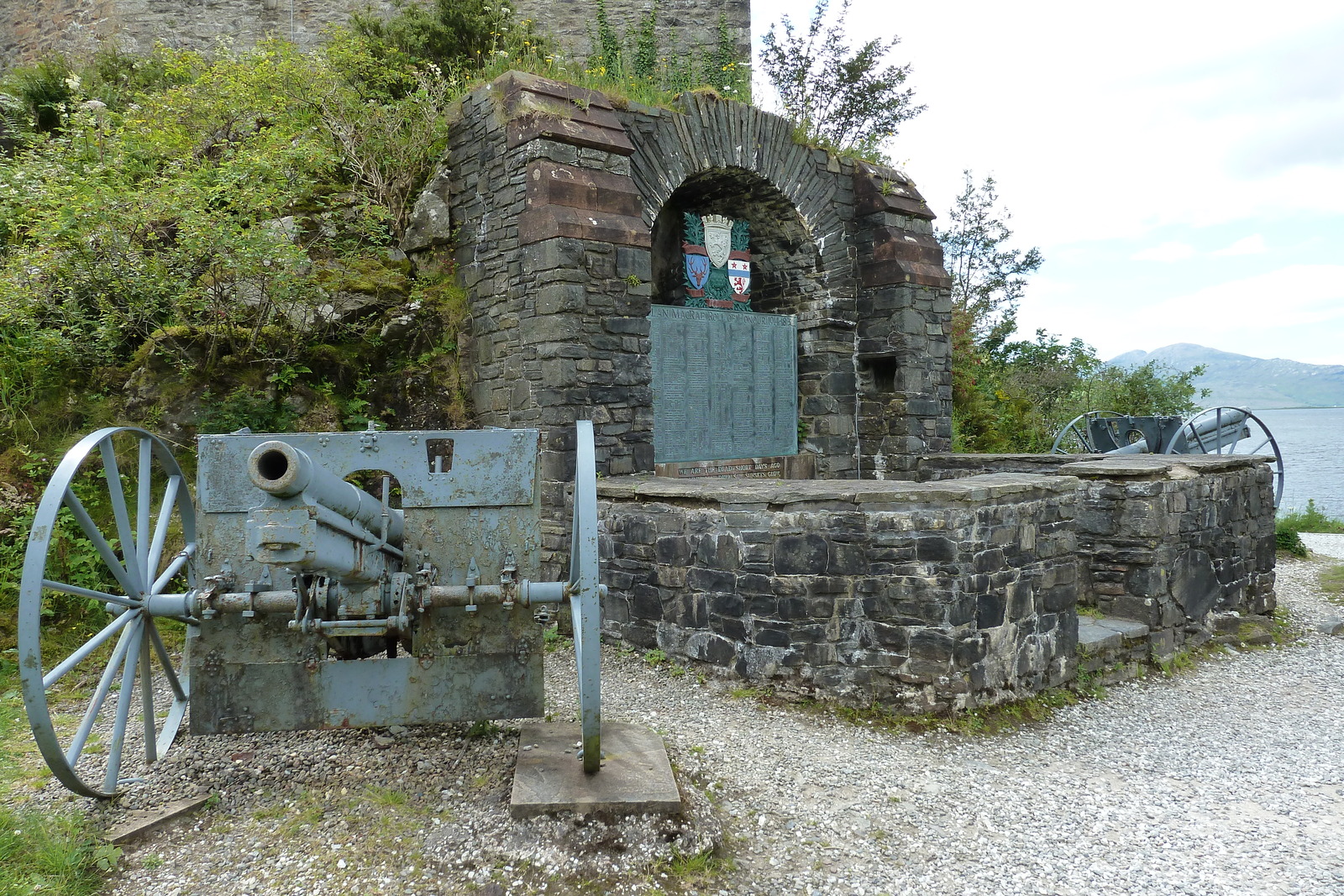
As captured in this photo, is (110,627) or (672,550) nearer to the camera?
(110,627)

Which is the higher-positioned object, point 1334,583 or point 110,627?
point 110,627

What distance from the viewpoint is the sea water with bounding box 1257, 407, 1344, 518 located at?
28062 mm

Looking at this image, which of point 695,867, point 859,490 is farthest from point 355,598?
point 859,490

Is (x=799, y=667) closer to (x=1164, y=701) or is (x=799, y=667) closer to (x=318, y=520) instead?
(x=1164, y=701)

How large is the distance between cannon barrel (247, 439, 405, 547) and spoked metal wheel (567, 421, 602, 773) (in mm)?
871

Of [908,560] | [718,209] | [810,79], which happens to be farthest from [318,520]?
[810,79]

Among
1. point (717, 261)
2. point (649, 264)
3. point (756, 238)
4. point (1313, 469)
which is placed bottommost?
point (1313, 469)

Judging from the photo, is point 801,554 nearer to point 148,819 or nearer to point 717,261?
point 148,819

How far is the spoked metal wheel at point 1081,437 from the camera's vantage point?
9705mm

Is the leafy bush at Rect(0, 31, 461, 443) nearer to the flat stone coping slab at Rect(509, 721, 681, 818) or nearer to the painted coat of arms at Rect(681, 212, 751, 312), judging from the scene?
the painted coat of arms at Rect(681, 212, 751, 312)

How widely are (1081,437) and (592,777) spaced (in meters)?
10.2

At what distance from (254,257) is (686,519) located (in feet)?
13.5

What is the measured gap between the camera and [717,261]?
8742 millimetres

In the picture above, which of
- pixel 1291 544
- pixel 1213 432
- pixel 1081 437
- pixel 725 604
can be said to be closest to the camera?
pixel 725 604
